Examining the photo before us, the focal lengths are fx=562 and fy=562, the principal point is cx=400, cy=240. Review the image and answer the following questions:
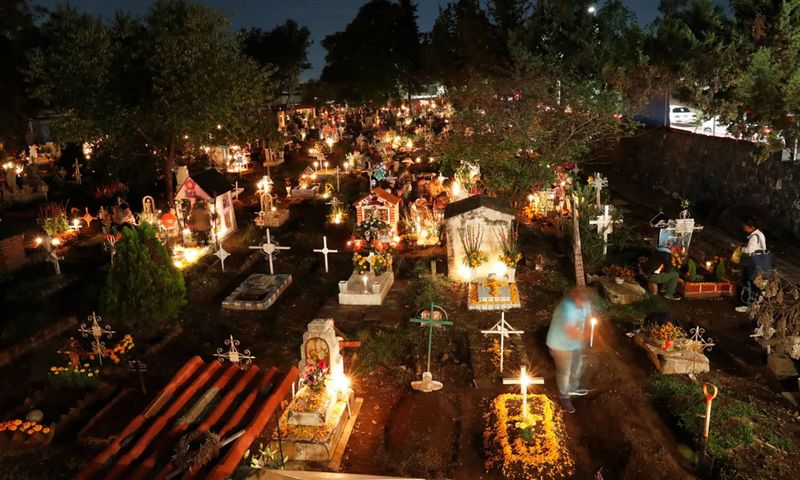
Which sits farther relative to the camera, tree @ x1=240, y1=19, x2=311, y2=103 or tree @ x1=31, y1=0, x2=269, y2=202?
tree @ x1=240, y1=19, x2=311, y2=103

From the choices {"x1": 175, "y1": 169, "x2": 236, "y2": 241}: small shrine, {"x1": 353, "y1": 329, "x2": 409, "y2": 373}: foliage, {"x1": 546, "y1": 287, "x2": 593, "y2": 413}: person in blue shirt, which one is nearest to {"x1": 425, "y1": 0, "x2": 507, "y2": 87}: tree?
{"x1": 175, "y1": 169, "x2": 236, "y2": 241}: small shrine

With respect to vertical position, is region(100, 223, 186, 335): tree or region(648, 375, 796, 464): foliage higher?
region(100, 223, 186, 335): tree

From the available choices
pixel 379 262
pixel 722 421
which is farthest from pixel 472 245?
pixel 722 421

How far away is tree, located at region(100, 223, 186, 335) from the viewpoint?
998 centimetres

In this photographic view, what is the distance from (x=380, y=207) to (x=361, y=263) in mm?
3879

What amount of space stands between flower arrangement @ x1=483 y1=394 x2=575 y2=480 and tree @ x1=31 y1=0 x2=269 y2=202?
14109 millimetres

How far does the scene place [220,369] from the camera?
258 inches

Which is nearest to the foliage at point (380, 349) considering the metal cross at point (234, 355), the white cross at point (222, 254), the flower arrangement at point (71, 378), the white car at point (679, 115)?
the metal cross at point (234, 355)

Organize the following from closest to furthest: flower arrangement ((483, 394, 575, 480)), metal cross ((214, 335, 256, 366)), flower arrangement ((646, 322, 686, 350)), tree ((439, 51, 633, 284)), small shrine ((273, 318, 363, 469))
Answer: flower arrangement ((483, 394, 575, 480)) < small shrine ((273, 318, 363, 469)) < metal cross ((214, 335, 256, 366)) < flower arrangement ((646, 322, 686, 350)) < tree ((439, 51, 633, 284))

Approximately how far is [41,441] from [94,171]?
24.6 m

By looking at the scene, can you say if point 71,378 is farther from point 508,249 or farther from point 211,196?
point 211,196

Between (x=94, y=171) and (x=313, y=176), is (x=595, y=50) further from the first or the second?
(x=94, y=171)

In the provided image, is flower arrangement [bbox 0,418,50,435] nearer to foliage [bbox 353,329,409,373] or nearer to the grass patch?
foliage [bbox 353,329,409,373]

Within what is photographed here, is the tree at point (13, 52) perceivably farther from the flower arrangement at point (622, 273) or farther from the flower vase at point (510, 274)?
the flower arrangement at point (622, 273)
